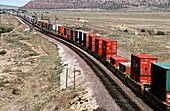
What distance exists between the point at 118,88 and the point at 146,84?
358cm

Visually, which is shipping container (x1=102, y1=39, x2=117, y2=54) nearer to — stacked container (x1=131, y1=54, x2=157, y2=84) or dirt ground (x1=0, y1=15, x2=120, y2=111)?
dirt ground (x1=0, y1=15, x2=120, y2=111)

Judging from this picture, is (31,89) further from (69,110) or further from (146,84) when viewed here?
(146,84)

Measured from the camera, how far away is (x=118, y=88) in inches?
1115

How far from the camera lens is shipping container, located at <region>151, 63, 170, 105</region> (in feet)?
66.5

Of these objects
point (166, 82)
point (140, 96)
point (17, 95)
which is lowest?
point (17, 95)

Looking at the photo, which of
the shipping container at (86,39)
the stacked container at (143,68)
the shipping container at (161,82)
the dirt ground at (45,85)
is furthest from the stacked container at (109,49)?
the shipping container at (161,82)

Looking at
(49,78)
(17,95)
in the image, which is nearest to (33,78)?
(49,78)

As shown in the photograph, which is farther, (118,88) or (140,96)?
(118,88)

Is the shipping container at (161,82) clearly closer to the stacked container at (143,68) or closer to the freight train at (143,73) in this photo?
the freight train at (143,73)

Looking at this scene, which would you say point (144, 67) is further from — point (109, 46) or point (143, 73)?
point (109, 46)

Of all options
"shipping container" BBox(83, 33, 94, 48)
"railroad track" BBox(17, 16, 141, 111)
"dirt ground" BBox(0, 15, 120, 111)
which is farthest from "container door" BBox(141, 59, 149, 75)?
"shipping container" BBox(83, 33, 94, 48)

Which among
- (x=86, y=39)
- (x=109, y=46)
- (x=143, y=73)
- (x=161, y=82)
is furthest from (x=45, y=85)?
(x=86, y=39)

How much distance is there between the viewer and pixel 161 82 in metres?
21.3

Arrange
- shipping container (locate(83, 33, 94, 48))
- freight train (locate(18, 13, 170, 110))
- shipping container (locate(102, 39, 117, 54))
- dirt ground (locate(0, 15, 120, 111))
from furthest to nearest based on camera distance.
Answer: shipping container (locate(83, 33, 94, 48))
shipping container (locate(102, 39, 117, 54))
dirt ground (locate(0, 15, 120, 111))
freight train (locate(18, 13, 170, 110))
